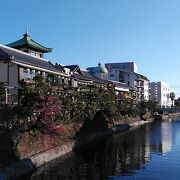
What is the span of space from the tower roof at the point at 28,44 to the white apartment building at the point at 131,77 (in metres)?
62.7

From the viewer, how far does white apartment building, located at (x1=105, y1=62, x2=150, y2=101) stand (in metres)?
118

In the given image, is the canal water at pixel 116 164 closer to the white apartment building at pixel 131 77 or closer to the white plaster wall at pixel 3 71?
the white plaster wall at pixel 3 71

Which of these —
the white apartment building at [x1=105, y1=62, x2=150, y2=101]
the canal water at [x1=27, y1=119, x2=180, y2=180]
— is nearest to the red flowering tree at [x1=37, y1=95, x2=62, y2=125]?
the canal water at [x1=27, y1=119, x2=180, y2=180]

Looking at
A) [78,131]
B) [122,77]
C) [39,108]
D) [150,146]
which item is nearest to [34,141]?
[39,108]

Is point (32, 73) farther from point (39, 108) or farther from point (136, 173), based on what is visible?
point (136, 173)

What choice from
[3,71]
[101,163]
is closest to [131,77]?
[3,71]

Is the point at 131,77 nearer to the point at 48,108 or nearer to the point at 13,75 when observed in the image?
the point at 13,75

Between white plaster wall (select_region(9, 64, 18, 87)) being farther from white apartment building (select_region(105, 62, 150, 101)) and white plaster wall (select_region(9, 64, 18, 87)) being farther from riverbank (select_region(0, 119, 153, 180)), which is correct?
white apartment building (select_region(105, 62, 150, 101))

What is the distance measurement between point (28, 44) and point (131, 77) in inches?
2916

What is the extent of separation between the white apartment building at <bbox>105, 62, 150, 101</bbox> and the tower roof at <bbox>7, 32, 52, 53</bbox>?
2469 inches

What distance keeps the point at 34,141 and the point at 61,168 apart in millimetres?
3832

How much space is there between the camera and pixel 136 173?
2400 cm

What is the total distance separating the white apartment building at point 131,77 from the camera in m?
118

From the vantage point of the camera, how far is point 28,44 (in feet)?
171
